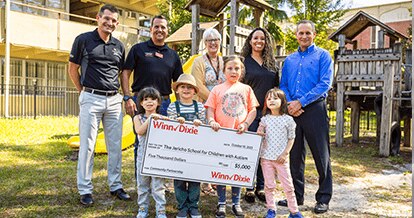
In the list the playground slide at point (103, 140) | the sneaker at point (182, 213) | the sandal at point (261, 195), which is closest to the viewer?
the sneaker at point (182, 213)

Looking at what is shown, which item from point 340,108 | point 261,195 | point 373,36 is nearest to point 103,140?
point 261,195

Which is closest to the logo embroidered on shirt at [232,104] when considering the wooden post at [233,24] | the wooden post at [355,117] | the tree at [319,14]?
the wooden post at [233,24]

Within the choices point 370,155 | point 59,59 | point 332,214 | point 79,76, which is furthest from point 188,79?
point 59,59

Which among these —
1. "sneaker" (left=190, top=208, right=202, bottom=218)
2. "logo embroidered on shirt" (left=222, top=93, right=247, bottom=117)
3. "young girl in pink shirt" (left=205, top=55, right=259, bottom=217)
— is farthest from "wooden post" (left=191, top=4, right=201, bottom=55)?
"sneaker" (left=190, top=208, right=202, bottom=218)

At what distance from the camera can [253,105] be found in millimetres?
4418

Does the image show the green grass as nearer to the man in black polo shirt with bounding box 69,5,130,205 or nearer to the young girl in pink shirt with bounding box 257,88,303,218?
the man in black polo shirt with bounding box 69,5,130,205

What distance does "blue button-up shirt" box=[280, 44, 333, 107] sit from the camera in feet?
15.3

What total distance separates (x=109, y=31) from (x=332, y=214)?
12.1 ft

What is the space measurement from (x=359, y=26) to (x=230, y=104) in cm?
1028

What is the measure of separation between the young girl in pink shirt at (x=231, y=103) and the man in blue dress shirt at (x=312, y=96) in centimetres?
65

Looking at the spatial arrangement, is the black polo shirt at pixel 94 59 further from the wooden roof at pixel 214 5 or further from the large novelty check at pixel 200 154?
the wooden roof at pixel 214 5

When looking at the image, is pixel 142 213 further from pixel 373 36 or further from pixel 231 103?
pixel 373 36

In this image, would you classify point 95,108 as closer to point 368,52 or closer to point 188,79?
point 188,79

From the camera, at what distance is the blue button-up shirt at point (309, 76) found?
4.68 m
